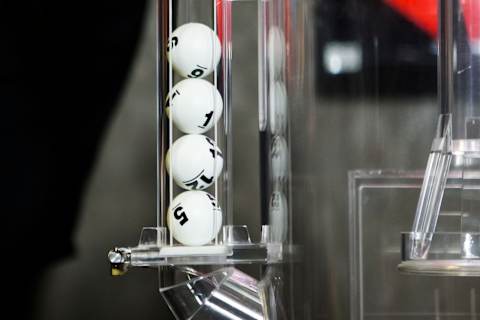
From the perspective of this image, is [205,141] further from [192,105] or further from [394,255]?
[394,255]

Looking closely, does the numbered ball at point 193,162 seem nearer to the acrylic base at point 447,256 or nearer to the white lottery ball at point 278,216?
the white lottery ball at point 278,216

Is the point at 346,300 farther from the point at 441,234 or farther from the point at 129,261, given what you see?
the point at 129,261

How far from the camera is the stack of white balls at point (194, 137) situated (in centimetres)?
79

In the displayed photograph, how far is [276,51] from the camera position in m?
0.81

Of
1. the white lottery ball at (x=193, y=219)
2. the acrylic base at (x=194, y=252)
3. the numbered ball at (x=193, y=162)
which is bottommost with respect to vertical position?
the acrylic base at (x=194, y=252)

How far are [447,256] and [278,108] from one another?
25 centimetres

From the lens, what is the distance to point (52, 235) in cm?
119

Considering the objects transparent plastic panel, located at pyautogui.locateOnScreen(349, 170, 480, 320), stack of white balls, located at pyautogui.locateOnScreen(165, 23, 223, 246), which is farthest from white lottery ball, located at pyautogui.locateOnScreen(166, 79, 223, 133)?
transparent plastic panel, located at pyautogui.locateOnScreen(349, 170, 480, 320)

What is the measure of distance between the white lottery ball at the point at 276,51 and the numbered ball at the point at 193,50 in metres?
0.05

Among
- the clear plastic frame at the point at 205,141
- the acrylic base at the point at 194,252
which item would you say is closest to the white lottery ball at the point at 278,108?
the clear plastic frame at the point at 205,141

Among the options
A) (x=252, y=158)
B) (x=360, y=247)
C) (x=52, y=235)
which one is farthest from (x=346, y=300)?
(x=52, y=235)

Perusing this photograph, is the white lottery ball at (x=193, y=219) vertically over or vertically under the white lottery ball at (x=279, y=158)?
→ under

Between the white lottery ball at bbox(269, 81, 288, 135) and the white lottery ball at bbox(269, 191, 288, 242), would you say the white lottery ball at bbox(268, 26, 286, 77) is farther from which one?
the white lottery ball at bbox(269, 191, 288, 242)

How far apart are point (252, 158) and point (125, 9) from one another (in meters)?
0.28
